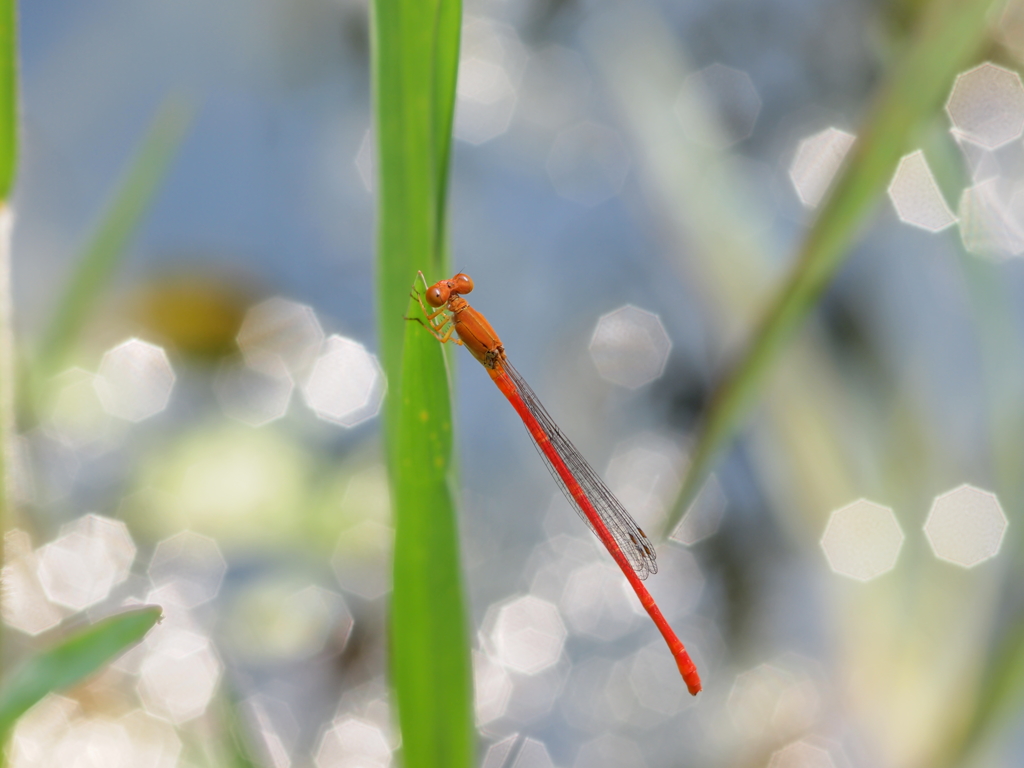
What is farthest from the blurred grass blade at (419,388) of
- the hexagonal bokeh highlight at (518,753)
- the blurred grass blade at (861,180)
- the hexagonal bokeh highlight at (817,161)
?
the hexagonal bokeh highlight at (817,161)

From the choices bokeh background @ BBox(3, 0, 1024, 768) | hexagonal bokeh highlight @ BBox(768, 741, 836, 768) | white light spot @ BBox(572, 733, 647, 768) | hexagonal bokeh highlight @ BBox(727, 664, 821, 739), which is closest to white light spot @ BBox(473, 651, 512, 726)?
bokeh background @ BBox(3, 0, 1024, 768)

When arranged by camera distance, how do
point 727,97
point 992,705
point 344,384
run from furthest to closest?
point 727,97
point 344,384
point 992,705

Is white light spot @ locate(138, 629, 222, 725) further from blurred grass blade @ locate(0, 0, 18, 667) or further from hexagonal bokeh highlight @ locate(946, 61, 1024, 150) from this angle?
hexagonal bokeh highlight @ locate(946, 61, 1024, 150)

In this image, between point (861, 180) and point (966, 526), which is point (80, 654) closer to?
point (861, 180)

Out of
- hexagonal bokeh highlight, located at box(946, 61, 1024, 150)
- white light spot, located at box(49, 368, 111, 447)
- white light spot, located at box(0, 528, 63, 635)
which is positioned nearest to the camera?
white light spot, located at box(0, 528, 63, 635)

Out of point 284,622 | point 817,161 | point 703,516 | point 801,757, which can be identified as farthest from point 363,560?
point 817,161
